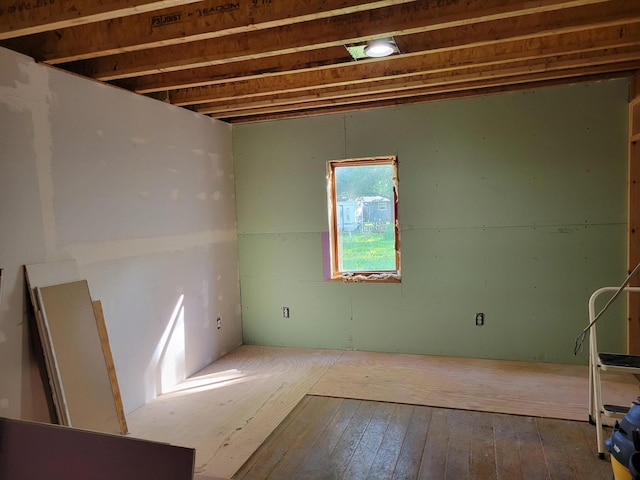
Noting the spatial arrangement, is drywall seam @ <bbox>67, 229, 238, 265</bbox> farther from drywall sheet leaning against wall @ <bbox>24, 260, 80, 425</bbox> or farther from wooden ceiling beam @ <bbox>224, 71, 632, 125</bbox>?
wooden ceiling beam @ <bbox>224, 71, 632, 125</bbox>

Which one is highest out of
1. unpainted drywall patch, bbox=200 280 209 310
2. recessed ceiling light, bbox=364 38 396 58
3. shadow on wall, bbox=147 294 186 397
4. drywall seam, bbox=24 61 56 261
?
recessed ceiling light, bbox=364 38 396 58

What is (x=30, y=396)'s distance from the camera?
2.47 metres

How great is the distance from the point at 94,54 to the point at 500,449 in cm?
331

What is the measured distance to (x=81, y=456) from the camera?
1.14 meters

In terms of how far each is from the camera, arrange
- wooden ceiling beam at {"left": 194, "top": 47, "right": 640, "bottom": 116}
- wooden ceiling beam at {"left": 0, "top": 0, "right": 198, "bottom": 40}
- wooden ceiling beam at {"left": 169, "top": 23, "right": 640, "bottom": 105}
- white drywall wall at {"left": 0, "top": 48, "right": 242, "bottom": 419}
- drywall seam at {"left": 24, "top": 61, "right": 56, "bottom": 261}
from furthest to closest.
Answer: wooden ceiling beam at {"left": 194, "top": 47, "right": 640, "bottom": 116}
wooden ceiling beam at {"left": 169, "top": 23, "right": 640, "bottom": 105}
drywall seam at {"left": 24, "top": 61, "right": 56, "bottom": 261}
white drywall wall at {"left": 0, "top": 48, "right": 242, "bottom": 419}
wooden ceiling beam at {"left": 0, "top": 0, "right": 198, "bottom": 40}

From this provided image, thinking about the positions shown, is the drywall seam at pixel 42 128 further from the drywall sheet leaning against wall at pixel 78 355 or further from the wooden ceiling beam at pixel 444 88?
the wooden ceiling beam at pixel 444 88

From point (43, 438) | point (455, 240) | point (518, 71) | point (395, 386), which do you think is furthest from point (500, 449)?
point (518, 71)

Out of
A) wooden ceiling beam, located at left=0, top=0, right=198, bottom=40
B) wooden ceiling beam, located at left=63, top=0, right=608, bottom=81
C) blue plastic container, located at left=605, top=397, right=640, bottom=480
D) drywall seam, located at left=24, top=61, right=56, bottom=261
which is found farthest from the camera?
drywall seam, located at left=24, top=61, right=56, bottom=261

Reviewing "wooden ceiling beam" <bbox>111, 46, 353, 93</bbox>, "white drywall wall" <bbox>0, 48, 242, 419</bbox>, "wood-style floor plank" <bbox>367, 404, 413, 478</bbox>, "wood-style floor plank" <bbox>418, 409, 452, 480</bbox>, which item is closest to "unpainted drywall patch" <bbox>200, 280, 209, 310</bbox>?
"white drywall wall" <bbox>0, 48, 242, 419</bbox>

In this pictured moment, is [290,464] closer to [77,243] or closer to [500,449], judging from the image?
[500,449]

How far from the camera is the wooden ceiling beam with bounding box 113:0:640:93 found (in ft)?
7.63

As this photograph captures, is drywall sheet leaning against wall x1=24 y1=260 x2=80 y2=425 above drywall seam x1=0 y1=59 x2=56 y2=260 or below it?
below

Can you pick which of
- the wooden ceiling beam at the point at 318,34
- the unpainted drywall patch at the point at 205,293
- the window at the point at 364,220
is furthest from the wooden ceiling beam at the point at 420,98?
the unpainted drywall patch at the point at 205,293

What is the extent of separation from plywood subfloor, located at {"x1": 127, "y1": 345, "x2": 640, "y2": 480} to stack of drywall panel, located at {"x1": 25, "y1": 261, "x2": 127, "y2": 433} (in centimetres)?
36
